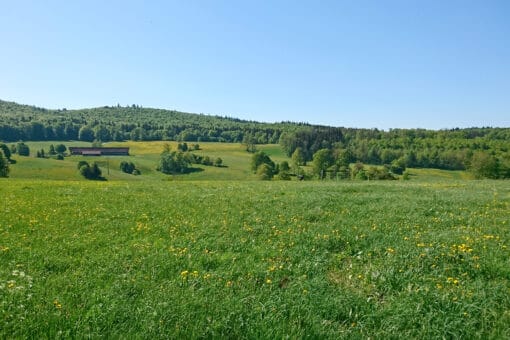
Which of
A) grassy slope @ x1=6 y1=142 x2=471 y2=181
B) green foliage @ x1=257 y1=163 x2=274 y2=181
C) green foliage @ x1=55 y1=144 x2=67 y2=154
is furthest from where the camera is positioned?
green foliage @ x1=55 y1=144 x2=67 y2=154

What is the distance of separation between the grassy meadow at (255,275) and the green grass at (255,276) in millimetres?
31

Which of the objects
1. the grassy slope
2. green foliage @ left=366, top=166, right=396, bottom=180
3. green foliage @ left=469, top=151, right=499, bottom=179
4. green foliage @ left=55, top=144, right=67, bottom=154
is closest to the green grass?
green foliage @ left=366, top=166, right=396, bottom=180

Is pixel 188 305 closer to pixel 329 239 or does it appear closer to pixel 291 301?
pixel 291 301

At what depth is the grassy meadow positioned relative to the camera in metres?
5.26

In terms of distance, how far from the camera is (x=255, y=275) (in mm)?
7234

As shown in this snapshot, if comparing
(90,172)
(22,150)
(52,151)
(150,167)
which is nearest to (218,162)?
(150,167)

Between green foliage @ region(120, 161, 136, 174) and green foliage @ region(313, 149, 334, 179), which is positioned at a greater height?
green foliage @ region(313, 149, 334, 179)

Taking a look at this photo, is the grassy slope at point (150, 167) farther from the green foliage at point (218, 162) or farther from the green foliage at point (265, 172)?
the green foliage at point (265, 172)

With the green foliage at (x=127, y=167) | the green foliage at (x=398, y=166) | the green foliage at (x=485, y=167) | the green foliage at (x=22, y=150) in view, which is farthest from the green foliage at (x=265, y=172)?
the green foliage at (x=22, y=150)

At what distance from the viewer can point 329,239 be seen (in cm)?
977

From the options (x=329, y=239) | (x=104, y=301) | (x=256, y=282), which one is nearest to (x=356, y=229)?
(x=329, y=239)

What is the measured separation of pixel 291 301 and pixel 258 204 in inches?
438

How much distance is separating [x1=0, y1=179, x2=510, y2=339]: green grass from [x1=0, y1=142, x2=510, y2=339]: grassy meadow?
3cm

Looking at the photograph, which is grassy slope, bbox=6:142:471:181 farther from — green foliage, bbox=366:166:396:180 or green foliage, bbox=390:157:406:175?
green foliage, bbox=366:166:396:180
